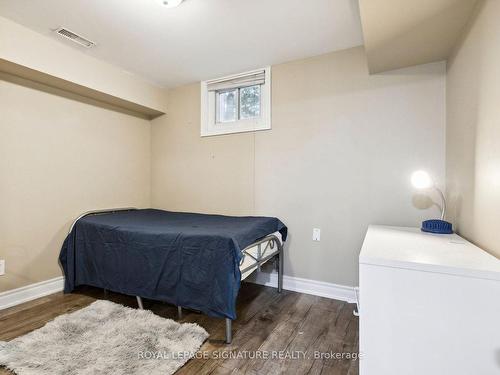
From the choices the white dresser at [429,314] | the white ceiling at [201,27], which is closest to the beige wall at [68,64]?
the white ceiling at [201,27]

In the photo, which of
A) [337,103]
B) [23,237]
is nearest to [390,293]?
[337,103]

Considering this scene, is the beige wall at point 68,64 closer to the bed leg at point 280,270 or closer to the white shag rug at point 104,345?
the white shag rug at point 104,345

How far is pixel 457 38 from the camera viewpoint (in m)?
1.65

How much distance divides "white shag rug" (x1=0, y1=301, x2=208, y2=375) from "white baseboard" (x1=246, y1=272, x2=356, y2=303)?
0.96m

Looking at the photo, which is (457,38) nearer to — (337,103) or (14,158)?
(337,103)

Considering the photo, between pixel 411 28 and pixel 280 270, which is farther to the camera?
pixel 280 270

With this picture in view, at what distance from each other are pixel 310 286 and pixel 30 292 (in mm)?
2515

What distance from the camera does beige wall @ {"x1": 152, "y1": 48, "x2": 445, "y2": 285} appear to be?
205 centimetres

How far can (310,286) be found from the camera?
2.43m

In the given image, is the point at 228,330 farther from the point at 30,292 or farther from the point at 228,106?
the point at 228,106

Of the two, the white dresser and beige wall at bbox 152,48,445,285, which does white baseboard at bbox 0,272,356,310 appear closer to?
beige wall at bbox 152,48,445,285

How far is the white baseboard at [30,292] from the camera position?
2135 mm

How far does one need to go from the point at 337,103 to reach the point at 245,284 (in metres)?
1.98

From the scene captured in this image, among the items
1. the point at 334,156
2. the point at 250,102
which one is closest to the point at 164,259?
the point at 334,156
